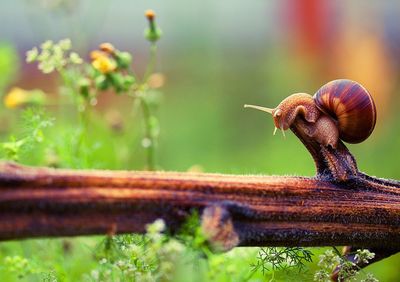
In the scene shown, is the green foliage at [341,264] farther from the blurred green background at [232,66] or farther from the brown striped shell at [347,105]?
the blurred green background at [232,66]

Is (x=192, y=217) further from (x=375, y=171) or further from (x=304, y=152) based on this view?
(x=304, y=152)

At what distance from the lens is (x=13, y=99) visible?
1.56 metres

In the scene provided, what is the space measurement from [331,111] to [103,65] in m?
0.44

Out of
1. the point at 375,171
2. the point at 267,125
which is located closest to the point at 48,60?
the point at 375,171

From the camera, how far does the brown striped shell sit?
109 centimetres

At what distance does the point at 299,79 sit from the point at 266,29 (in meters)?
2.23

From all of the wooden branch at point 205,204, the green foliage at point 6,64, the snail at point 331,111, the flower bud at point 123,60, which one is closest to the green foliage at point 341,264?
the wooden branch at point 205,204

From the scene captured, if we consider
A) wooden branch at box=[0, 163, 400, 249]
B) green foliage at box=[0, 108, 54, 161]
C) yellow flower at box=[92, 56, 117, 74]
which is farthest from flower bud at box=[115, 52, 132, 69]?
wooden branch at box=[0, 163, 400, 249]

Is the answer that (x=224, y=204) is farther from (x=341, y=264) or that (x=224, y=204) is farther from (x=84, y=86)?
(x=84, y=86)

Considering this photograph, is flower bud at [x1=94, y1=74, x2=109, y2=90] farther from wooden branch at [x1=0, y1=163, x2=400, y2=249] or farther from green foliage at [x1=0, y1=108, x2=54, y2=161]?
wooden branch at [x1=0, y1=163, x2=400, y2=249]

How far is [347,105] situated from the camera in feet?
3.59

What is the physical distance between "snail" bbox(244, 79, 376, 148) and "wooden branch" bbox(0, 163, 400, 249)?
73mm

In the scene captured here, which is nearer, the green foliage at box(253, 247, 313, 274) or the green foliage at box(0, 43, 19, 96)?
the green foliage at box(253, 247, 313, 274)

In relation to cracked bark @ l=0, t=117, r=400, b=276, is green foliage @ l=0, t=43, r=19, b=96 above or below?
above
